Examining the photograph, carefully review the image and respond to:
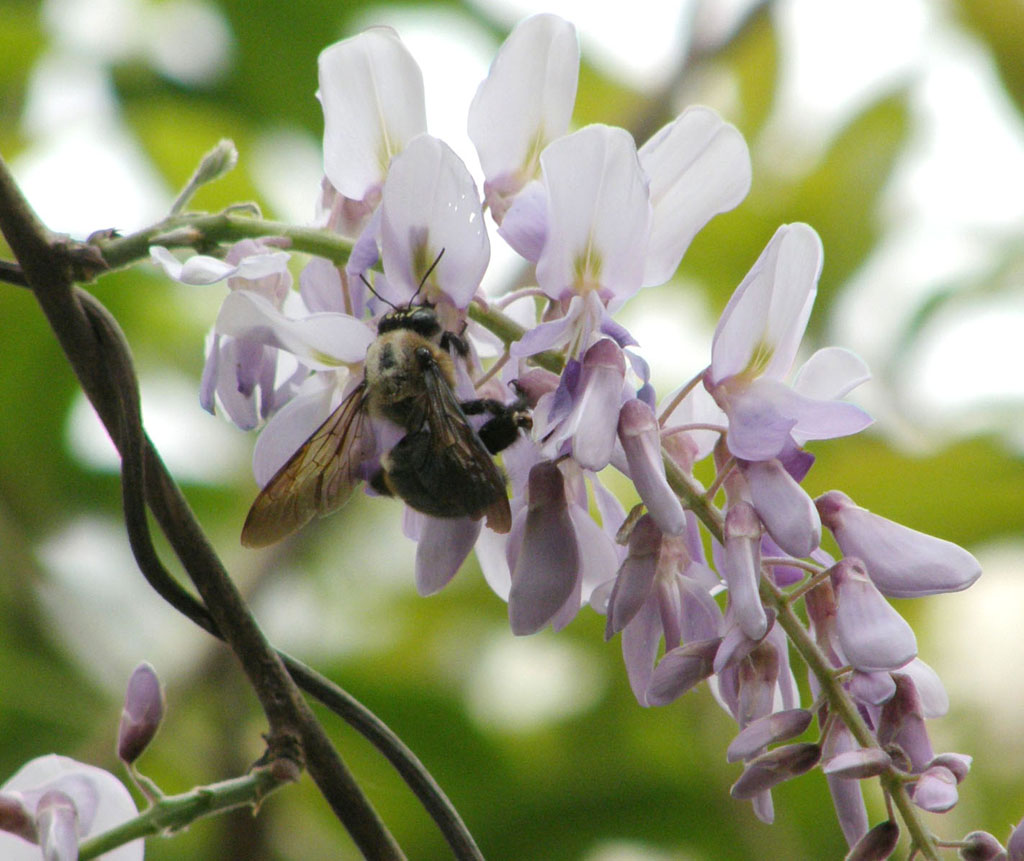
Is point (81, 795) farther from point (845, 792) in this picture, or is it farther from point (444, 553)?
point (845, 792)

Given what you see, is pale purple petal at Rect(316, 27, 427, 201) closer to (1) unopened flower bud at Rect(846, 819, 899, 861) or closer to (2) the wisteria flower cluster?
(2) the wisteria flower cluster

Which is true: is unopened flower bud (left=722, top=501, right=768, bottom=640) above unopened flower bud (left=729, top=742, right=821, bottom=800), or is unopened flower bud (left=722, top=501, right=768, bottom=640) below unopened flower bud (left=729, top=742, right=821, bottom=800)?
above

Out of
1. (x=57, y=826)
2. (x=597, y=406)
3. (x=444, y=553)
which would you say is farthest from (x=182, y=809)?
(x=597, y=406)

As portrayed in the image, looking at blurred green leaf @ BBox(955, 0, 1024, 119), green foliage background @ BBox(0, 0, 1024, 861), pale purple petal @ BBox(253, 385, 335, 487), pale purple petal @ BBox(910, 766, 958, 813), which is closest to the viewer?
pale purple petal @ BBox(910, 766, 958, 813)

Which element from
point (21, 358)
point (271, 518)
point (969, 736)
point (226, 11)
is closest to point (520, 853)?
point (969, 736)

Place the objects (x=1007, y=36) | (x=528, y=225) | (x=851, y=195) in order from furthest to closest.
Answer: (x=851, y=195) → (x=1007, y=36) → (x=528, y=225)

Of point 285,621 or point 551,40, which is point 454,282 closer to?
point 551,40

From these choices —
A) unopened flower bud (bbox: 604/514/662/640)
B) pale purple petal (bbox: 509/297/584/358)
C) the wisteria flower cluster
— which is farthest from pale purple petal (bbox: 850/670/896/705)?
pale purple petal (bbox: 509/297/584/358)

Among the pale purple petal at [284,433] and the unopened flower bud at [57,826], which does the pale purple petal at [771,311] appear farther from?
the unopened flower bud at [57,826]
